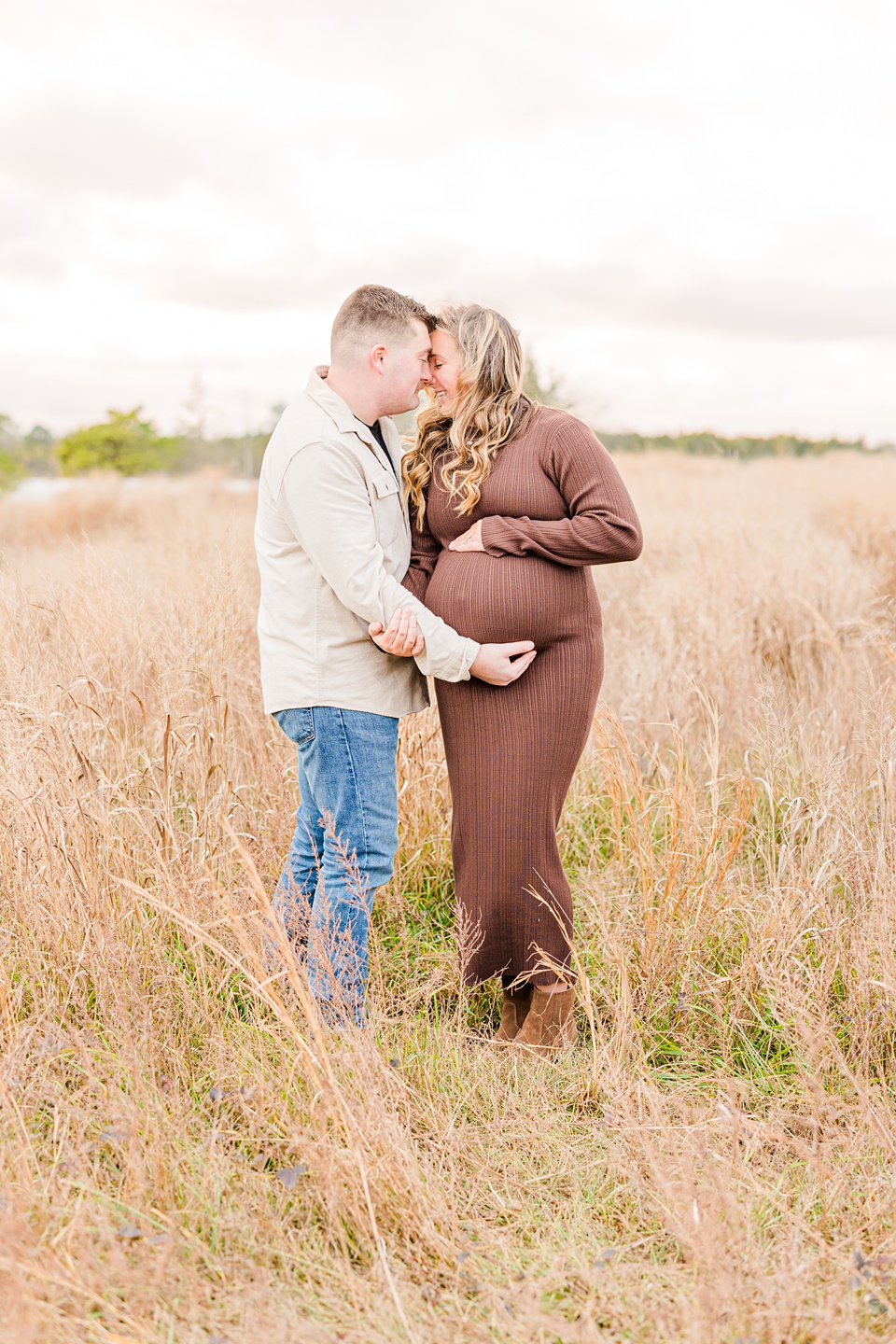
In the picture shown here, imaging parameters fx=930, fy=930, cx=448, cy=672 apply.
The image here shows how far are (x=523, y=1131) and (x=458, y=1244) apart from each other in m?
0.44

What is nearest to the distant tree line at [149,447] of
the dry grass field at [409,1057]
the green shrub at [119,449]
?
the green shrub at [119,449]

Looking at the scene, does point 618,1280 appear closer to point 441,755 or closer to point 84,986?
point 84,986

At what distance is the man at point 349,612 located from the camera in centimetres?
248

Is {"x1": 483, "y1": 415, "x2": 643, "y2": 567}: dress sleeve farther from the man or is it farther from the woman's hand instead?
the man

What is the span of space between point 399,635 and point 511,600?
356mm

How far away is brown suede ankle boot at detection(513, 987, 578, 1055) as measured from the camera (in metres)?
2.75

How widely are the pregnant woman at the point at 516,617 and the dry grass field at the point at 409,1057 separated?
10.0 inches

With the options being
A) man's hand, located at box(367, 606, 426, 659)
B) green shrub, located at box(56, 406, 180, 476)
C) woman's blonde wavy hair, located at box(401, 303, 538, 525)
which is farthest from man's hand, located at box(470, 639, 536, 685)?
green shrub, located at box(56, 406, 180, 476)

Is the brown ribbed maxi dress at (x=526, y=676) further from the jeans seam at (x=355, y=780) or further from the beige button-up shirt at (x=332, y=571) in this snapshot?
the jeans seam at (x=355, y=780)

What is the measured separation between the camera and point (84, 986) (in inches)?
99.1

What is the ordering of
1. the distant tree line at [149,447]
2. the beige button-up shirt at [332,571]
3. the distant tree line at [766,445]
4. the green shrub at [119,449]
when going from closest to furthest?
the beige button-up shirt at [332,571] → the distant tree line at [766,445] → the distant tree line at [149,447] → the green shrub at [119,449]

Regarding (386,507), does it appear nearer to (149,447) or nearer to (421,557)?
(421,557)

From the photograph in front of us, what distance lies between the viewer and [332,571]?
2477mm

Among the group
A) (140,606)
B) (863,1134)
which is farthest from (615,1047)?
(140,606)
